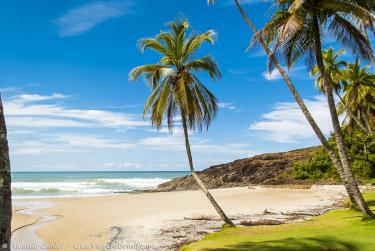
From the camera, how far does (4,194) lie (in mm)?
4473

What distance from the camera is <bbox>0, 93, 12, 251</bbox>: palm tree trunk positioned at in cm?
439

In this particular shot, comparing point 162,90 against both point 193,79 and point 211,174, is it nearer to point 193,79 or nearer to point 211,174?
point 193,79

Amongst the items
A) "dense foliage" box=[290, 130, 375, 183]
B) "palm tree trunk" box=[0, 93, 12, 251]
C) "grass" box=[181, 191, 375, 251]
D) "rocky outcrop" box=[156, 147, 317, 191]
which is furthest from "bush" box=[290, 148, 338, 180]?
"palm tree trunk" box=[0, 93, 12, 251]

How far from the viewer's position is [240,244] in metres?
11.0

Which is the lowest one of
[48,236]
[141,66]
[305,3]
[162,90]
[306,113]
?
[48,236]

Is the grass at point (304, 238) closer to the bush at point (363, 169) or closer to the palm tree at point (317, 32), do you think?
the palm tree at point (317, 32)

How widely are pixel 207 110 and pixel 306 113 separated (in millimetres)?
3779

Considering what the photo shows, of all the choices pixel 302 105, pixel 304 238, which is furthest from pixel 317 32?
pixel 304 238

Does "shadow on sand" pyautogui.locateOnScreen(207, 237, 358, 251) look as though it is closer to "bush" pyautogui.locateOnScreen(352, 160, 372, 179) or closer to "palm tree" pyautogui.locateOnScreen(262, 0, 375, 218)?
"palm tree" pyautogui.locateOnScreen(262, 0, 375, 218)

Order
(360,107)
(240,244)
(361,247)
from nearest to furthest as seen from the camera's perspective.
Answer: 1. (361,247)
2. (240,244)
3. (360,107)

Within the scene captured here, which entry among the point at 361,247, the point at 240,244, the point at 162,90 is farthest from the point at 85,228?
the point at 361,247

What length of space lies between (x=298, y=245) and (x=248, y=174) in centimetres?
4106

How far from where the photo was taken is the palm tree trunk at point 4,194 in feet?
14.4

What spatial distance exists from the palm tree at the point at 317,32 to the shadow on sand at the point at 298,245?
3.39m
